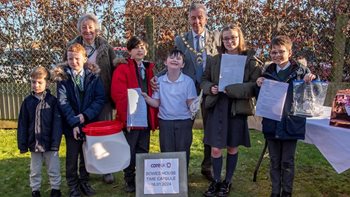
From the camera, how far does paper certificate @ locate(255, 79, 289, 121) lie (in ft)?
11.7

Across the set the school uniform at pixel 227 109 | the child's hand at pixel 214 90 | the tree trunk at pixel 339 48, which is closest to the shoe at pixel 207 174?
the school uniform at pixel 227 109

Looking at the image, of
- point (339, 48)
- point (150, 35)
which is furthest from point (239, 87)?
point (339, 48)

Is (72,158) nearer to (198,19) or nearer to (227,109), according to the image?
(227,109)

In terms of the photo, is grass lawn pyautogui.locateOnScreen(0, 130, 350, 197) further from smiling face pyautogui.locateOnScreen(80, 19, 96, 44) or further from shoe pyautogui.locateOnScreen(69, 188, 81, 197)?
smiling face pyautogui.locateOnScreen(80, 19, 96, 44)

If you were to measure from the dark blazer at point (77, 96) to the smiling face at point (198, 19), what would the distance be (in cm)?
110

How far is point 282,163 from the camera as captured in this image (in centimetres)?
377

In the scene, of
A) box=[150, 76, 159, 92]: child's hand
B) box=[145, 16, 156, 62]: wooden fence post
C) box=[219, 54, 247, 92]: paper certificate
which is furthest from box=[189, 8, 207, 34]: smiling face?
box=[145, 16, 156, 62]: wooden fence post

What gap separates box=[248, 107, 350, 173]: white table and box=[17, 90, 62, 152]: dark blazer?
237 cm

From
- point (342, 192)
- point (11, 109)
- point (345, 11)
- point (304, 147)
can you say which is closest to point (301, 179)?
point (342, 192)

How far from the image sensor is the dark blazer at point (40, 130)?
3.79 meters

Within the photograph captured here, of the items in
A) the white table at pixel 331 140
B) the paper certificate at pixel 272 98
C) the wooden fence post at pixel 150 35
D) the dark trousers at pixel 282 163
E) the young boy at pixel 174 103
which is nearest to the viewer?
the white table at pixel 331 140

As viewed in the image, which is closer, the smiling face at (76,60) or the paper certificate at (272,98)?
the paper certificate at (272,98)

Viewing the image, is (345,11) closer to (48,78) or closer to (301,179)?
(301,179)

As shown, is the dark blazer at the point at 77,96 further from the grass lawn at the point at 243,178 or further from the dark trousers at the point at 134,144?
the grass lawn at the point at 243,178
